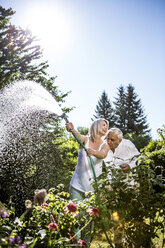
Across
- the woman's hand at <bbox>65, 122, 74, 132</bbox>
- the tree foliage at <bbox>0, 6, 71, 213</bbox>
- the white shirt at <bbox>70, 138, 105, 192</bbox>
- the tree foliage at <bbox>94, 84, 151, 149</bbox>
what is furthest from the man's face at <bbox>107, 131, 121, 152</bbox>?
the tree foliage at <bbox>94, 84, 151, 149</bbox>

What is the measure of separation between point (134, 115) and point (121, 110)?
250 centimetres

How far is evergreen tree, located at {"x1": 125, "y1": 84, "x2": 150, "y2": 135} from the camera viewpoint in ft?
116

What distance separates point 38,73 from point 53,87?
2.61ft

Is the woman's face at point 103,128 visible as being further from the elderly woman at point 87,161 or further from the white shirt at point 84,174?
the white shirt at point 84,174

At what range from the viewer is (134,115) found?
36.5m

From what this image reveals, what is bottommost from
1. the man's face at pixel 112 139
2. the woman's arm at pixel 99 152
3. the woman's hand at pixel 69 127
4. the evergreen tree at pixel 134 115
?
the woman's arm at pixel 99 152

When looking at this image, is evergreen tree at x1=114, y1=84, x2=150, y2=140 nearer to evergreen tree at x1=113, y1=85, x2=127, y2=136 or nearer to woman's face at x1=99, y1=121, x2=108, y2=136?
evergreen tree at x1=113, y1=85, x2=127, y2=136

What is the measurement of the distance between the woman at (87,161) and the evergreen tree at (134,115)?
3240cm

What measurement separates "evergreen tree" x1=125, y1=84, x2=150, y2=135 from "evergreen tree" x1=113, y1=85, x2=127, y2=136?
0.59m

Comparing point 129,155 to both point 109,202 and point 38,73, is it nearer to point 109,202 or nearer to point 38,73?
point 109,202

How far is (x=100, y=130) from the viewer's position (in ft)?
10.2

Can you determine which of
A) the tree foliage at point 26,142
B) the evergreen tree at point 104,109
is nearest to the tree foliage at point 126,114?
the evergreen tree at point 104,109

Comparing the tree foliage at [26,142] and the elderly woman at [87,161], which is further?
the tree foliage at [26,142]

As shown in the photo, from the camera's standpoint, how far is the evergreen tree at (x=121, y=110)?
1376 inches
